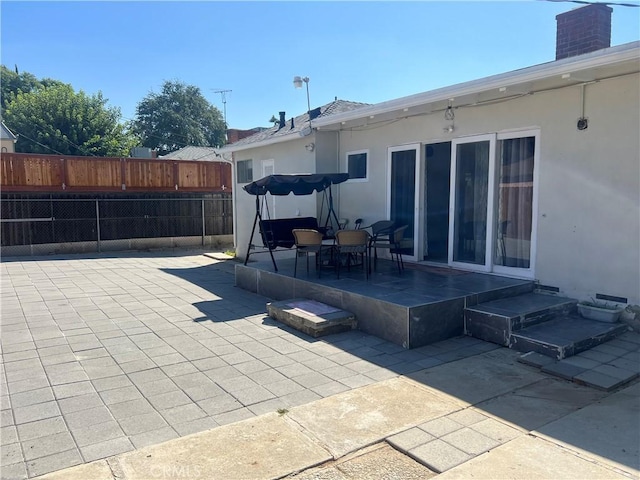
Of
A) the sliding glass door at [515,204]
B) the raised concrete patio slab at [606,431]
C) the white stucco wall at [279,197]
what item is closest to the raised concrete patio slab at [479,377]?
the raised concrete patio slab at [606,431]

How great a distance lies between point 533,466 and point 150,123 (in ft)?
145

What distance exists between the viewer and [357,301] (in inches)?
218

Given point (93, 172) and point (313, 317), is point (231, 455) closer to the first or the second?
point (313, 317)

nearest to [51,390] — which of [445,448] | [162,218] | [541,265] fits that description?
[445,448]

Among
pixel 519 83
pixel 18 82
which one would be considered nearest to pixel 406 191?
pixel 519 83

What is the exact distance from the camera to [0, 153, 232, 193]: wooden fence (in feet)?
41.4

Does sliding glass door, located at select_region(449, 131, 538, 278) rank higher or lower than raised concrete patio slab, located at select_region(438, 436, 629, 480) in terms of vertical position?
higher

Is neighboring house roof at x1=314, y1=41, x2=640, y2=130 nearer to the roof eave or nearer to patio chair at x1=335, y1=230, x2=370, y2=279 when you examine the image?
the roof eave

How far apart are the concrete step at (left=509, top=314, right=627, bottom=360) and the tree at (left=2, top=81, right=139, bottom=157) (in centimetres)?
2796

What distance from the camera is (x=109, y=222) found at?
46.1ft

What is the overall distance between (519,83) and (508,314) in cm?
288

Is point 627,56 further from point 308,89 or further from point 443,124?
point 308,89

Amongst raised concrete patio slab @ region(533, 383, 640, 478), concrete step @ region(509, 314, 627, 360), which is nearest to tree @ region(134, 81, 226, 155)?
concrete step @ region(509, 314, 627, 360)

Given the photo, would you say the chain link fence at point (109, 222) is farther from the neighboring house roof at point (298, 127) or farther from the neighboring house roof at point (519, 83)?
the neighboring house roof at point (519, 83)
